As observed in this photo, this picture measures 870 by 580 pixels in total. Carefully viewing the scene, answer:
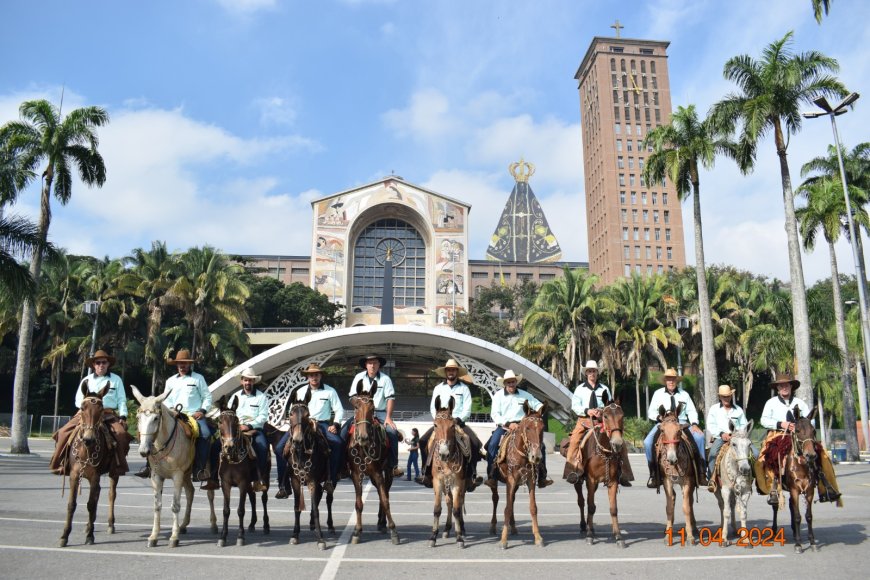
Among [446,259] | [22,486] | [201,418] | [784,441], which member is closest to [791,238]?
[784,441]

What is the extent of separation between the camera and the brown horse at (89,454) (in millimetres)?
8945

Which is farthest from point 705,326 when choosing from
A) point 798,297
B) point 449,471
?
point 449,471

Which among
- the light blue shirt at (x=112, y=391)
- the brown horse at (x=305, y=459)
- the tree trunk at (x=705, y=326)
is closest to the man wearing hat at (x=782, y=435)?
the brown horse at (x=305, y=459)

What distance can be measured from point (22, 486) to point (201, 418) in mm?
8893

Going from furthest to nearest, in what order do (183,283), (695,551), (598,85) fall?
(598,85), (183,283), (695,551)

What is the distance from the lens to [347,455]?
971 cm

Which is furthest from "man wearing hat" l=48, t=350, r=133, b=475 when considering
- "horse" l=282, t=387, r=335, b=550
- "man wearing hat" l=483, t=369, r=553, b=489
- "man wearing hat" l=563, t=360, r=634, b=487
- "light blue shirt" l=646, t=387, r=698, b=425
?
"light blue shirt" l=646, t=387, r=698, b=425

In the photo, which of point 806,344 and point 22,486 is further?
point 806,344

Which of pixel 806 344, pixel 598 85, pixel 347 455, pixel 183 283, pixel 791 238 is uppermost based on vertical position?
pixel 598 85

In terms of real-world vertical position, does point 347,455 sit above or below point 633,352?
below

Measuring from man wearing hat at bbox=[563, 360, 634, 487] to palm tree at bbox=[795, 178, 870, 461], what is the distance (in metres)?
23.9

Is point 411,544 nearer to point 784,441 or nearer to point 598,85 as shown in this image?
point 784,441

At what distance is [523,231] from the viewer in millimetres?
136750

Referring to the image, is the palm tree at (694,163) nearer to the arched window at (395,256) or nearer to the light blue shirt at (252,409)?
the light blue shirt at (252,409)
